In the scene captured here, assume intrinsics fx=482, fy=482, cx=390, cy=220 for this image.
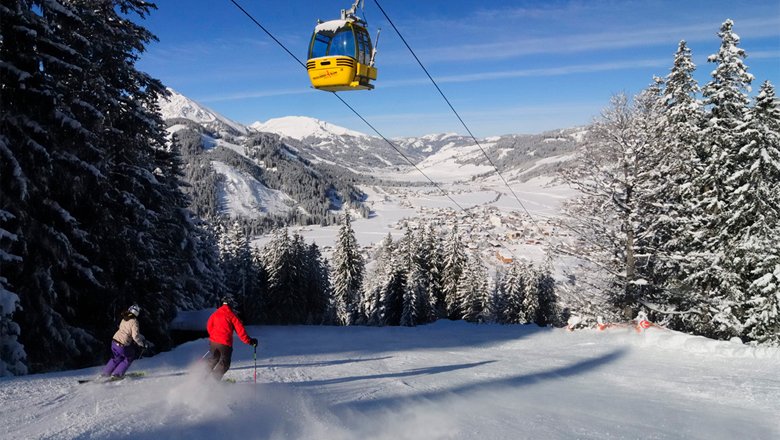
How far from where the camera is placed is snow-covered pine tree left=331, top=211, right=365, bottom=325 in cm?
4759

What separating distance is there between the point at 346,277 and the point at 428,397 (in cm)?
4020

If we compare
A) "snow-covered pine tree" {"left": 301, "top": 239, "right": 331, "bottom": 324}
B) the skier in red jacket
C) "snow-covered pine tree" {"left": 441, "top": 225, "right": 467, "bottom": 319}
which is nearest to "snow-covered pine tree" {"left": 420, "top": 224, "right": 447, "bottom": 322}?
"snow-covered pine tree" {"left": 441, "top": 225, "right": 467, "bottom": 319}

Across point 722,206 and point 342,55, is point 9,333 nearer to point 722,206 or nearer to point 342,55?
point 342,55

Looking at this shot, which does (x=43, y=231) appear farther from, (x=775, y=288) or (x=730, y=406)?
(x=775, y=288)

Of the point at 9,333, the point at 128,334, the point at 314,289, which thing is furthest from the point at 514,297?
the point at 9,333

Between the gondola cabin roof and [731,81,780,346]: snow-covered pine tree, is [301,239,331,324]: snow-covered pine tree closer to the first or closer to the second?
the gondola cabin roof

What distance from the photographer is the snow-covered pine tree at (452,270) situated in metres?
42.3

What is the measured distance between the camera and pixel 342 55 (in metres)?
13.1

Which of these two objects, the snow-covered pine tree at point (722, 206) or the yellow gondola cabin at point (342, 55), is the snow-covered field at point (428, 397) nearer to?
the snow-covered pine tree at point (722, 206)

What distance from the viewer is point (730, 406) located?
8.44 m

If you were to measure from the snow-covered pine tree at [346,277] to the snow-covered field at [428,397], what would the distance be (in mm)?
32859

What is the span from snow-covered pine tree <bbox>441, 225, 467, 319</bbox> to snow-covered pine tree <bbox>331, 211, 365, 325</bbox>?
9.90m

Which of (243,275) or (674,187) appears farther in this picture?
(243,275)

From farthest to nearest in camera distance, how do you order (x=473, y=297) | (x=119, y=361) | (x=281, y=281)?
1. (x=473, y=297)
2. (x=281, y=281)
3. (x=119, y=361)
